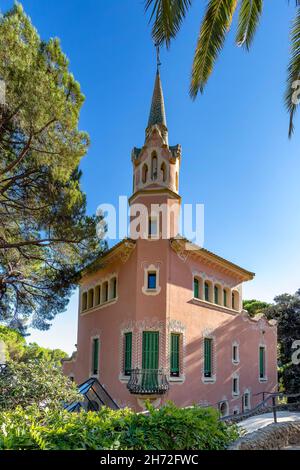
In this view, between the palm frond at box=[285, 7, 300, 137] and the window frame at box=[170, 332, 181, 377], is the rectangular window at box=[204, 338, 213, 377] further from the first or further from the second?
the palm frond at box=[285, 7, 300, 137]

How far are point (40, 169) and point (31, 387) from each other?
26.1 feet

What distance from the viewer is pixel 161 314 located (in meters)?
17.6

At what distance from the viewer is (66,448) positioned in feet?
14.6

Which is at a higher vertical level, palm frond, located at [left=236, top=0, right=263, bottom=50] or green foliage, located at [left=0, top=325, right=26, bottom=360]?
palm frond, located at [left=236, top=0, right=263, bottom=50]

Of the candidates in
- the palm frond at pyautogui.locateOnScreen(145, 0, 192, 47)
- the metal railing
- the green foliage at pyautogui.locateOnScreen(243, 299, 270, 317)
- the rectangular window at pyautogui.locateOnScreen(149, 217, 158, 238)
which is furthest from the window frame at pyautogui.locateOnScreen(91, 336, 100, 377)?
the green foliage at pyautogui.locateOnScreen(243, 299, 270, 317)

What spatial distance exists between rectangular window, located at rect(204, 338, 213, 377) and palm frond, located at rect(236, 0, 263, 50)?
15093 millimetres

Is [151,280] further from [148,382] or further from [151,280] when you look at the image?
[148,382]

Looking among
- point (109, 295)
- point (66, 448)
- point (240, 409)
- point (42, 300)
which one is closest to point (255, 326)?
point (240, 409)

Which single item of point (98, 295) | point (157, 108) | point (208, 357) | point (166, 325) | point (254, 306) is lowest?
point (208, 357)

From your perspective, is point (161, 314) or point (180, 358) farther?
point (180, 358)

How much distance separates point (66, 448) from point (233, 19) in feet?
25.5

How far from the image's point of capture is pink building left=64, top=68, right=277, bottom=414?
1741 centimetres

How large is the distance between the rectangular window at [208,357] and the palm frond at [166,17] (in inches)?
626

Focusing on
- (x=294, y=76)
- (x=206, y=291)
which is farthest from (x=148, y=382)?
(x=294, y=76)
